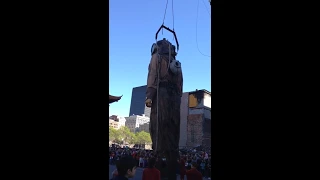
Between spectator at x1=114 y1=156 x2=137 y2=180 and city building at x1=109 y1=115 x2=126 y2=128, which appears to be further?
city building at x1=109 y1=115 x2=126 y2=128

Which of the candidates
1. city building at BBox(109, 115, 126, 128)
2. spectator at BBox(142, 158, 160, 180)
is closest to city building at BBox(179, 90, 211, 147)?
city building at BBox(109, 115, 126, 128)

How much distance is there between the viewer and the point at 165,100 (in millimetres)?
2941

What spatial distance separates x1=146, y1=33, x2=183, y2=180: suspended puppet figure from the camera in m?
2.83

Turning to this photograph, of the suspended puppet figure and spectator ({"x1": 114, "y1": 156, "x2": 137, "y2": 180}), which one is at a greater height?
the suspended puppet figure

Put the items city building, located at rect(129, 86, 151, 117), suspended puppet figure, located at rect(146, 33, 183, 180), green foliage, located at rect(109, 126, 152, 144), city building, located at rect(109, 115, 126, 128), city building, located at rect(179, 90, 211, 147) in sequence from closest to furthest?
suspended puppet figure, located at rect(146, 33, 183, 180)
city building, located at rect(179, 90, 211, 147)
green foliage, located at rect(109, 126, 152, 144)
city building, located at rect(109, 115, 126, 128)
city building, located at rect(129, 86, 151, 117)

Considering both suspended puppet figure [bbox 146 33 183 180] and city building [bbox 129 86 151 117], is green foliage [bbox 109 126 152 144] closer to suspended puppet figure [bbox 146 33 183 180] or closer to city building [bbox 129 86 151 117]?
suspended puppet figure [bbox 146 33 183 180]

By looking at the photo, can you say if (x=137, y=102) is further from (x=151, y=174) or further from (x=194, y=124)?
(x=151, y=174)

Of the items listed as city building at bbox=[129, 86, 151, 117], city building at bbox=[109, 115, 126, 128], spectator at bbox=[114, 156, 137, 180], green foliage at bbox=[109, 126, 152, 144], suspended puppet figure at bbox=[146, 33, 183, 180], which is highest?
city building at bbox=[129, 86, 151, 117]

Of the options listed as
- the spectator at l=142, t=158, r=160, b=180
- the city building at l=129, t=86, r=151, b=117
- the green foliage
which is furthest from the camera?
the city building at l=129, t=86, r=151, b=117

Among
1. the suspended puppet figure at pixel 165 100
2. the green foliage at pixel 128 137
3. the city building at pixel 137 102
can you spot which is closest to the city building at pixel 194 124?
the green foliage at pixel 128 137
